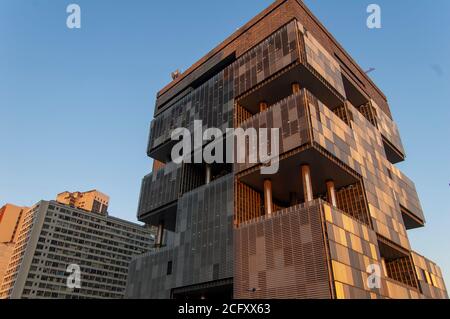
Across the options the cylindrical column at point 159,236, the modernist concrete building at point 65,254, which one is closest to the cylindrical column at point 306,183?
the cylindrical column at point 159,236

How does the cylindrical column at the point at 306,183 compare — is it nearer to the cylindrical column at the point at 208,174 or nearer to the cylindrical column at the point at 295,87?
the cylindrical column at the point at 295,87

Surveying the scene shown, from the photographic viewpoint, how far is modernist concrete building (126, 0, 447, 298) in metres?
43.5

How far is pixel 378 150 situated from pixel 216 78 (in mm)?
36733

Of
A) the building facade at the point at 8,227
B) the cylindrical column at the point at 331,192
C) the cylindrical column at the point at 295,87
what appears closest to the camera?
the cylindrical column at the point at 331,192

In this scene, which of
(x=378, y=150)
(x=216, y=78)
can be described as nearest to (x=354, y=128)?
(x=378, y=150)

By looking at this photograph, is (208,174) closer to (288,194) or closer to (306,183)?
(288,194)

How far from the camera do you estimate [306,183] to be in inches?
2005

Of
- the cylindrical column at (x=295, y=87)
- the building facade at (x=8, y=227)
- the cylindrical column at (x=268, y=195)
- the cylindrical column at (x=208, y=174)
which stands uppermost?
the building facade at (x=8, y=227)

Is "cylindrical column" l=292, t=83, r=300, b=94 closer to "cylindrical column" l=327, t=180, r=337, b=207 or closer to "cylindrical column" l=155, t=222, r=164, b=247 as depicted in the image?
"cylindrical column" l=327, t=180, r=337, b=207

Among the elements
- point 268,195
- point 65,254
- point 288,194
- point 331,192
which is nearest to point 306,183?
point 268,195

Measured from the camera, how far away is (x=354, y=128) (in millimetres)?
63344

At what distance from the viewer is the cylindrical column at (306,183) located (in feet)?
162

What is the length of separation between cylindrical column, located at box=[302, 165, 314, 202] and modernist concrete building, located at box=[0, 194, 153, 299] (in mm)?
122800

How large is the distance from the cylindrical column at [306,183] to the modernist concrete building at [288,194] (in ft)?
0.55
